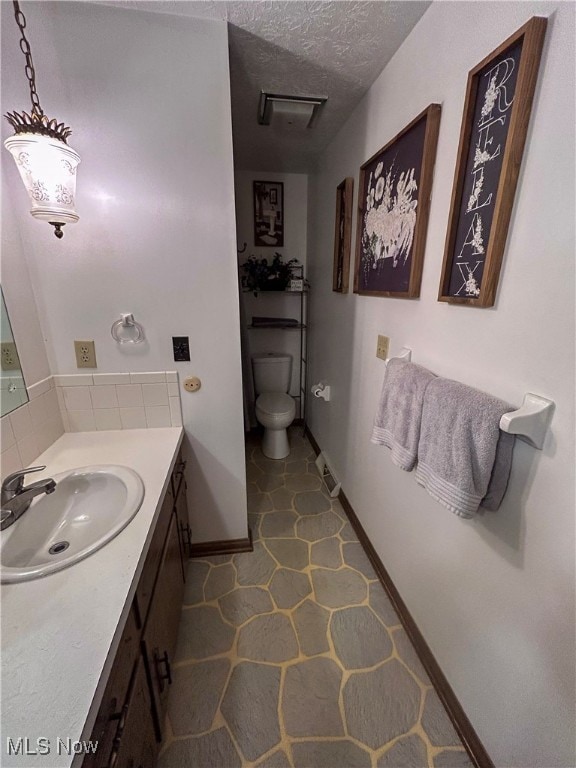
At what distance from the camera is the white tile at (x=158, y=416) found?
4.88 feet

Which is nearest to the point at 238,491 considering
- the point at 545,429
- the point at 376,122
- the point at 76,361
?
the point at 76,361

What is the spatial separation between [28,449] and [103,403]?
33 cm

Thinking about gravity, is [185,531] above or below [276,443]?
above

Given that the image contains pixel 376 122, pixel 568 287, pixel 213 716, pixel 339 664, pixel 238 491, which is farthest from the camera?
pixel 238 491

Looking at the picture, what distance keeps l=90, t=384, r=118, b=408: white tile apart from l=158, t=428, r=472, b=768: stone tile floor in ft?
3.37

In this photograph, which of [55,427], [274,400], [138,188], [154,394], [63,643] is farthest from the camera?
[274,400]

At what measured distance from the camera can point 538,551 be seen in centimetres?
79

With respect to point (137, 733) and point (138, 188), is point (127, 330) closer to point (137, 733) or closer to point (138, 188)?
point (138, 188)

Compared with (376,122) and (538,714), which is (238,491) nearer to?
(538,714)

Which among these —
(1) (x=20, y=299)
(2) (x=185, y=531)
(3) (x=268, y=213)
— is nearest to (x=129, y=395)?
(1) (x=20, y=299)

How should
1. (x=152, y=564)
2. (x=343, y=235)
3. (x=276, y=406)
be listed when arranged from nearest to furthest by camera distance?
(x=152, y=564), (x=343, y=235), (x=276, y=406)

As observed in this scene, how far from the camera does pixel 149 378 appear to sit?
4.74ft

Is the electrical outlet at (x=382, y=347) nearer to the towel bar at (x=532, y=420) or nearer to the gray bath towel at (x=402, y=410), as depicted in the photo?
the gray bath towel at (x=402, y=410)

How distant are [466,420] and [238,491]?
126 centimetres
